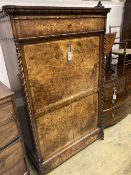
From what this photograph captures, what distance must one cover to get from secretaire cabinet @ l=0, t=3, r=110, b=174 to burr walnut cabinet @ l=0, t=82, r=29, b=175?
0.15 m

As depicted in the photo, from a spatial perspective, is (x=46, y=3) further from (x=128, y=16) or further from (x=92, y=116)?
(x=128, y=16)

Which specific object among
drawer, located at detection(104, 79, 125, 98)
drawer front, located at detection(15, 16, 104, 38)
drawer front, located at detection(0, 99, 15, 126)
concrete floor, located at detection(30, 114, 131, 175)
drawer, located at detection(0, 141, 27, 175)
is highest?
drawer front, located at detection(15, 16, 104, 38)

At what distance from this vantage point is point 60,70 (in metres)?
1.47

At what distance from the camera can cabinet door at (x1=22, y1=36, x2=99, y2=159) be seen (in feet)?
4.38

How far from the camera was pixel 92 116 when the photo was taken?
76.7 inches

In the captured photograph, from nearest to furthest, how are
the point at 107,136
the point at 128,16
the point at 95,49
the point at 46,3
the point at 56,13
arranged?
the point at 56,13 → the point at 95,49 → the point at 46,3 → the point at 107,136 → the point at 128,16

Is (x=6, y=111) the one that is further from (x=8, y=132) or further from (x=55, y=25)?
(x=55, y=25)

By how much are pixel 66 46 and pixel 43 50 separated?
0.75 ft

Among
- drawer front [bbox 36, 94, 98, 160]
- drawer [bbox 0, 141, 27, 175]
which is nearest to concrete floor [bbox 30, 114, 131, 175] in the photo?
drawer front [bbox 36, 94, 98, 160]

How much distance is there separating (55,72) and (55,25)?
1.24ft

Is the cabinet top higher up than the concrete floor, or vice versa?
the cabinet top

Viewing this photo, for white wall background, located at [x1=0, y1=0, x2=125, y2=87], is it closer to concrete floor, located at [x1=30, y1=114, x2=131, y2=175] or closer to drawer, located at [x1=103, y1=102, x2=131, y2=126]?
concrete floor, located at [x1=30, y1=114, x2=131, y2=175]

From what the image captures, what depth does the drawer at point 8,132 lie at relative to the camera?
1.22 metres

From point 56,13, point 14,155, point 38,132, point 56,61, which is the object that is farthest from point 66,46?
point 14,155
